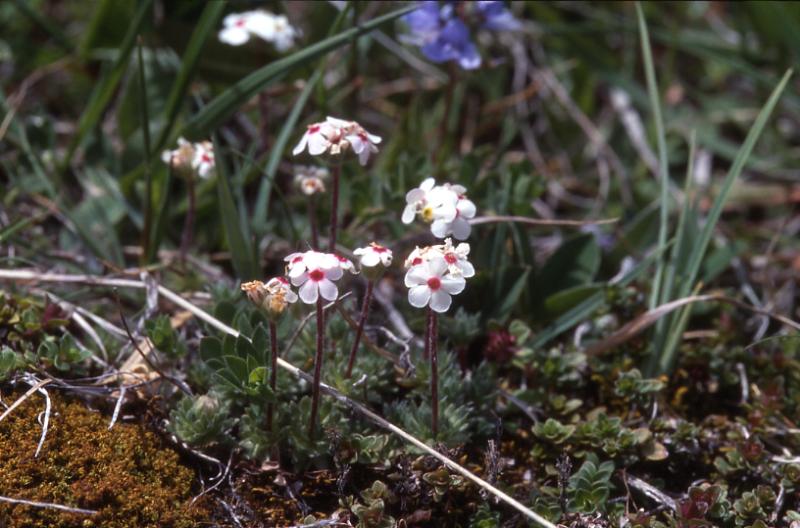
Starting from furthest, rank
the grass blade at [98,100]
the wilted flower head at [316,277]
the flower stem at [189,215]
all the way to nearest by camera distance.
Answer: the grass blade at [98,100] < the flower stem at [189,215] < the wilted flower head at [316,277]

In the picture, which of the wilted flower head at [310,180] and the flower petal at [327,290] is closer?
the flower petal at [327,290]

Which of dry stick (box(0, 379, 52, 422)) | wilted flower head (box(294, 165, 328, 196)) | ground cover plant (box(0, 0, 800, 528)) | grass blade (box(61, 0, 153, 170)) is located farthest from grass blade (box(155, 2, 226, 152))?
dry stick (box(0, 379, 52, 422))

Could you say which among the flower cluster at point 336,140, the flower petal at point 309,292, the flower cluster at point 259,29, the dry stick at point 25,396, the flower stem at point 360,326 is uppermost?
the flower cluster at point 259,29

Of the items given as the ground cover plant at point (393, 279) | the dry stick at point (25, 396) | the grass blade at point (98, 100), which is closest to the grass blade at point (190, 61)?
the ground cover plant at point (393, 279)

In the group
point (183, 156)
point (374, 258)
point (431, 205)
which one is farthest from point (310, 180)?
point (374, 258)

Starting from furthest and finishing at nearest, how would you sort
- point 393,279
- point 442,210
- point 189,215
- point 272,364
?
point 393,279, point 189,215, point 442,210, point 272,364

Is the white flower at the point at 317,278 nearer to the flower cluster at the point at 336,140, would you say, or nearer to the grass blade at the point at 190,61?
the flower cluster at the point at 336,140

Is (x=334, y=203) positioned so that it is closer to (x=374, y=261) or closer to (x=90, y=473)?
(x=374, y=261)
